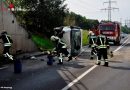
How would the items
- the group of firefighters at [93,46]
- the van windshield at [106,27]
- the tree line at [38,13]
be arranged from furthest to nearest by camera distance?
the van windshield at [106,27], the tree line at [38,13], the group of firefighters at [93,46]

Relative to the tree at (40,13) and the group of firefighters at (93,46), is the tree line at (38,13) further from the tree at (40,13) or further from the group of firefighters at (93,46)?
the group of firefighters at (93,46)

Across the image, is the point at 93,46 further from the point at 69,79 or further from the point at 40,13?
the point at 40,13

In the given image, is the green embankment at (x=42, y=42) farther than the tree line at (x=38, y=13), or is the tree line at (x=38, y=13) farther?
the tree line at (x=38, y=13)

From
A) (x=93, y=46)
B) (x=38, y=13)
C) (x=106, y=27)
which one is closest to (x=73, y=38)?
(x=93, y=46)

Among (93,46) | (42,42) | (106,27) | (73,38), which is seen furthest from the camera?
(106,27)

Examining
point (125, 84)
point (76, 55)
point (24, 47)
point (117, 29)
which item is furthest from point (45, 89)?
point (117, 29)

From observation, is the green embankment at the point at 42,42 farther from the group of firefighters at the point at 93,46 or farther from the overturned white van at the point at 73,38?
the group of firefighters at the point at 93,46

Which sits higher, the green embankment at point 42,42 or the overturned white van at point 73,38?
the overturned white van at point 73,38

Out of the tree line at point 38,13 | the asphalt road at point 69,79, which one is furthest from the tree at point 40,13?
the asphalt road at point 69,79

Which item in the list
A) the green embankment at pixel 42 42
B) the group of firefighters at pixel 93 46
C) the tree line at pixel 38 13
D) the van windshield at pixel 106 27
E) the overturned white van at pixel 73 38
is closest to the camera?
the group of firefighters at pixel 93 46

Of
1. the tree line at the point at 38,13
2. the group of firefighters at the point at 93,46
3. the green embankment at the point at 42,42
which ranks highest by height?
the tree line at the point at 38,13

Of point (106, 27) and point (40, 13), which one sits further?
point (106, 27)

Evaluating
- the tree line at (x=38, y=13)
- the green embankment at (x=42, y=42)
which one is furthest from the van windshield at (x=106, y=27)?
the green embankment at (x=42, y=42)

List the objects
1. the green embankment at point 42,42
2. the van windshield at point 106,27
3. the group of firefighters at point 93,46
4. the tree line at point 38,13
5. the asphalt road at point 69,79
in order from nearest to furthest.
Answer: the asphalt road at point 69,79 < the group of firefighters at point 93,46 < the green embankment at point 42,42 < the tree line at point 38,13 < the van windshield at point 106,27
